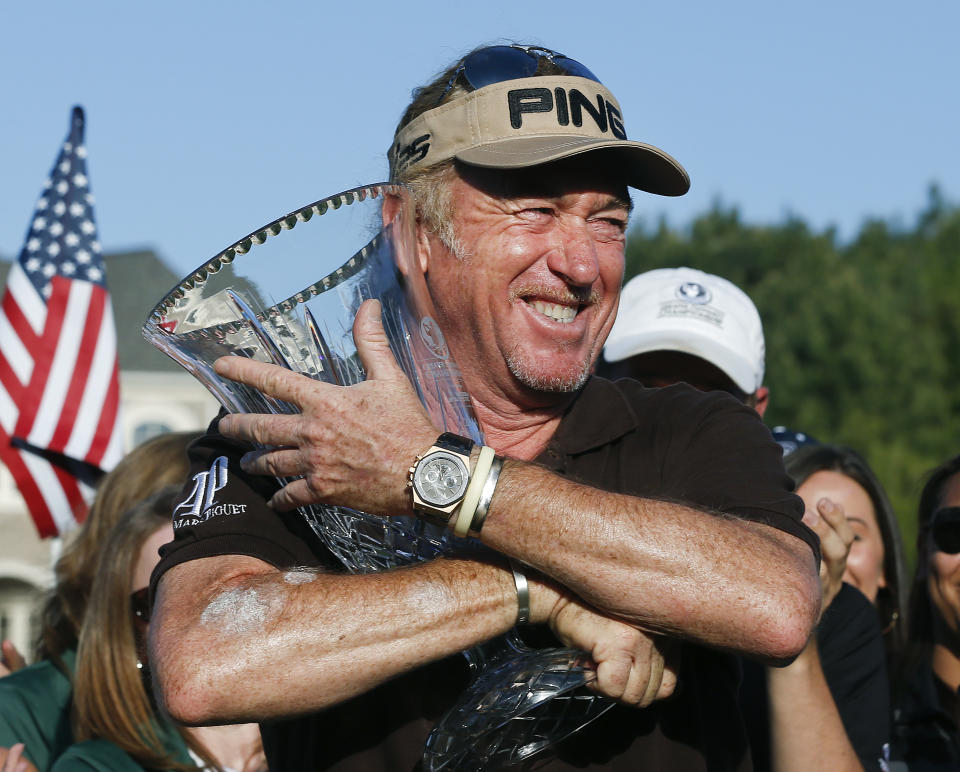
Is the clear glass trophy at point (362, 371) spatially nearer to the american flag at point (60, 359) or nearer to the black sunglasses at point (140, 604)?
the black sunglasses at point (140, 604)

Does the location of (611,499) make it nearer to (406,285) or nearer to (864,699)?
(406,285)

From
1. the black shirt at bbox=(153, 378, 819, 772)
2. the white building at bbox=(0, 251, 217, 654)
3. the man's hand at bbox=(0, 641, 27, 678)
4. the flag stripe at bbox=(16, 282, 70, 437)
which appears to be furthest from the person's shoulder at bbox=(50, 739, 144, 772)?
the white building at bbox=(0, 251, 217, 654)

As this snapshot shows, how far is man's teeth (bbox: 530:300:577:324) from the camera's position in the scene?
8.42 feet

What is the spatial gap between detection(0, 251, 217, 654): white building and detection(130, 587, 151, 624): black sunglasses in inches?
794

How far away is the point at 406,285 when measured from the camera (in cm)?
237

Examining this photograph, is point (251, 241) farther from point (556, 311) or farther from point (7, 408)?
point (7, 408)

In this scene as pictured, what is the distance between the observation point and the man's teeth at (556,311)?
2566 mm

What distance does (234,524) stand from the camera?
7.53ft

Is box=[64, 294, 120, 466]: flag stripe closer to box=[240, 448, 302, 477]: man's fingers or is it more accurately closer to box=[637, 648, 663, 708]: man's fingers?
box=[240, 448, 302, 477]: man's fingers

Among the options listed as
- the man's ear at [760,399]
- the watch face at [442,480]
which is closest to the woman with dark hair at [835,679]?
the man's ear at [760,399]

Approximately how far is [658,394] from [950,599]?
7.26ft

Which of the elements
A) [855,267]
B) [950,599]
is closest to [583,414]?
[950,599]

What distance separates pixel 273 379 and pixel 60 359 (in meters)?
4.87

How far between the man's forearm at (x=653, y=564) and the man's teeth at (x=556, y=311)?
23.0 inches
